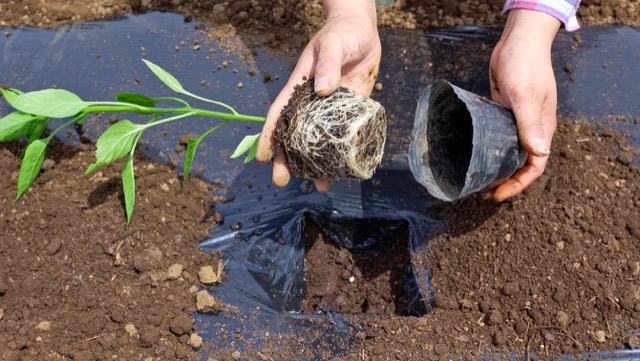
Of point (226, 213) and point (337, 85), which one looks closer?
point (337, 85)

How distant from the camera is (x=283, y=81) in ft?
6.53

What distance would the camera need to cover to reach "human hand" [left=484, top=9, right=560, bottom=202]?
4.63 feet

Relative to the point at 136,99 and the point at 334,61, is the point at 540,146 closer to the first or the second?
the point at 334,61

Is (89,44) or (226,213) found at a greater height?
(89,44)

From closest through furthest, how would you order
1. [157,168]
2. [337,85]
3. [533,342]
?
[337,85] < [533,342] < [157,168]

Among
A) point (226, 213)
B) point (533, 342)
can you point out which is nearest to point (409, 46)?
point (226, 213)

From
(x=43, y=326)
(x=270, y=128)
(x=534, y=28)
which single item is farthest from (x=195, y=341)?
(x=534, y=28)

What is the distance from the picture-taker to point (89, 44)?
2.08 m

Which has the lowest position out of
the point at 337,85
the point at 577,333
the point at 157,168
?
the point at 577,333

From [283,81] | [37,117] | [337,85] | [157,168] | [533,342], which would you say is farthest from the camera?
[283,81]

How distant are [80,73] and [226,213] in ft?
2.72

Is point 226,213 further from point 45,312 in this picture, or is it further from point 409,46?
point 409,46

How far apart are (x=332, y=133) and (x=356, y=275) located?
26.9 inches

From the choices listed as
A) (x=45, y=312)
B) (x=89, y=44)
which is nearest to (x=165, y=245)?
(x=45, y=312)
